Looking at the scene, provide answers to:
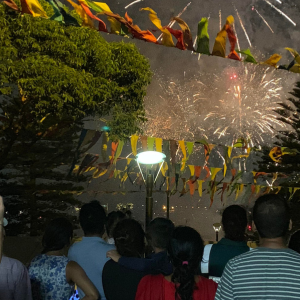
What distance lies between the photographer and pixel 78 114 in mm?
10641

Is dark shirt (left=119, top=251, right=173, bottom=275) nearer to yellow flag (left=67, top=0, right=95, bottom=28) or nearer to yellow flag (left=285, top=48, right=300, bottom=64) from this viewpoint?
yellow flag (left=67, top=0, right=95, bottom=28)

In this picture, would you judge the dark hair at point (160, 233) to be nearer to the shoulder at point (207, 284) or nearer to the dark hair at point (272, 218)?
the shoulder at point (207, 284)

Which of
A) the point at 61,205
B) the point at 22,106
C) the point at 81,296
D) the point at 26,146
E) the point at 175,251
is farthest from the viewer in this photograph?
the point at 61,205

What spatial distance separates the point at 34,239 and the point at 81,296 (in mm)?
9422

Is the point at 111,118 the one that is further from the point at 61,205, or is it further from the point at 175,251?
the point at 175,251

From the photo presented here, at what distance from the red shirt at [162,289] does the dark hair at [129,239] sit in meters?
0.38

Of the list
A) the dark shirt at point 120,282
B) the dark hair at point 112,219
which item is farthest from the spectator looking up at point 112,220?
the dark shirt at point 120,282

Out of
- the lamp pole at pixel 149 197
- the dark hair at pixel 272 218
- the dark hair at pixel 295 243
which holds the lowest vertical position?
the lamp pole at pixel 149 197

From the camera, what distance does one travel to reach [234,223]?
2527 mm

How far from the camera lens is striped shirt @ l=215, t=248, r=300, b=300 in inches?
62.8

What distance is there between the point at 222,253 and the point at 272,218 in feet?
2.66

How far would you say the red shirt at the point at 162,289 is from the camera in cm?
181

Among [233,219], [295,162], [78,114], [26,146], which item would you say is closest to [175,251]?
[233,219]

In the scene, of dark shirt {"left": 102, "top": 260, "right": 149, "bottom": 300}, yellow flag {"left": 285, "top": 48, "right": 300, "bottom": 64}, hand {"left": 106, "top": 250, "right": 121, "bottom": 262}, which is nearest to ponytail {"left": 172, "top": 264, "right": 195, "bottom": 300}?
dark shirt {"left": 102, "top": 260, "right": 149, "bottom": 300}
